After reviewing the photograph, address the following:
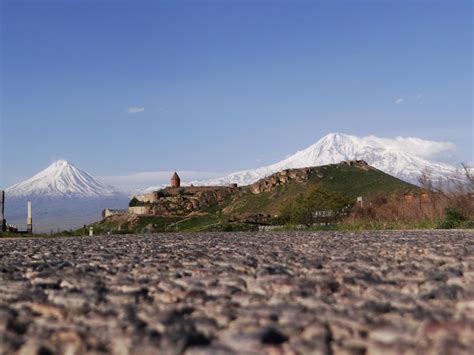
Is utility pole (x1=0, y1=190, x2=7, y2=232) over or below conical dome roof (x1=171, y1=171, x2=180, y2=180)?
below

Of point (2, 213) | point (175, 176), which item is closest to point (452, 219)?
point (2, 213)

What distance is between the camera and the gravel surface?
258 centimetres

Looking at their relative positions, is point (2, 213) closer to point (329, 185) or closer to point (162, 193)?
point (329, 185)

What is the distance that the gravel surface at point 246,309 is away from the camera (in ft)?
8.48

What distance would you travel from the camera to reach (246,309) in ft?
10.9

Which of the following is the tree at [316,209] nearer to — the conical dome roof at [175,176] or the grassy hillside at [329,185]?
the grassy hillside at [329,185]

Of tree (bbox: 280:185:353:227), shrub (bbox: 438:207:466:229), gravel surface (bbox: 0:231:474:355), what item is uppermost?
tree (bbox: 280:185:353:227)

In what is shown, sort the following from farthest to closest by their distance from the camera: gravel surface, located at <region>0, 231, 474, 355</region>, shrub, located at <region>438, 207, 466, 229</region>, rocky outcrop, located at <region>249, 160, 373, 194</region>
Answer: rocky outcrop, located at <region>249, 160, 373, 194</region> < shrub, located at <region>438, 207, 466, 229</region> < gravel surface, located at <region>0, 231, 474, 355</region>

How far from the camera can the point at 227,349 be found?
2502 mm

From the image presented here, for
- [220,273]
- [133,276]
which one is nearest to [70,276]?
[133,276]

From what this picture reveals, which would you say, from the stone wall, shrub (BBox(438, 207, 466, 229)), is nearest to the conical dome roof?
the stone wall

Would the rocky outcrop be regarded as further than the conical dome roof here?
No

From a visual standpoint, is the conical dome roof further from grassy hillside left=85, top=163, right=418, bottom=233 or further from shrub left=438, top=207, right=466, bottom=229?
shrub left=438, top=207, right=466, bottom=229

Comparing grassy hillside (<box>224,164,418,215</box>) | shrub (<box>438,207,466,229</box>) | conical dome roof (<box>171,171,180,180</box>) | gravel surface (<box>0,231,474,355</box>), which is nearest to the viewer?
gravel surface (<box>0,231,474,355</box>)
